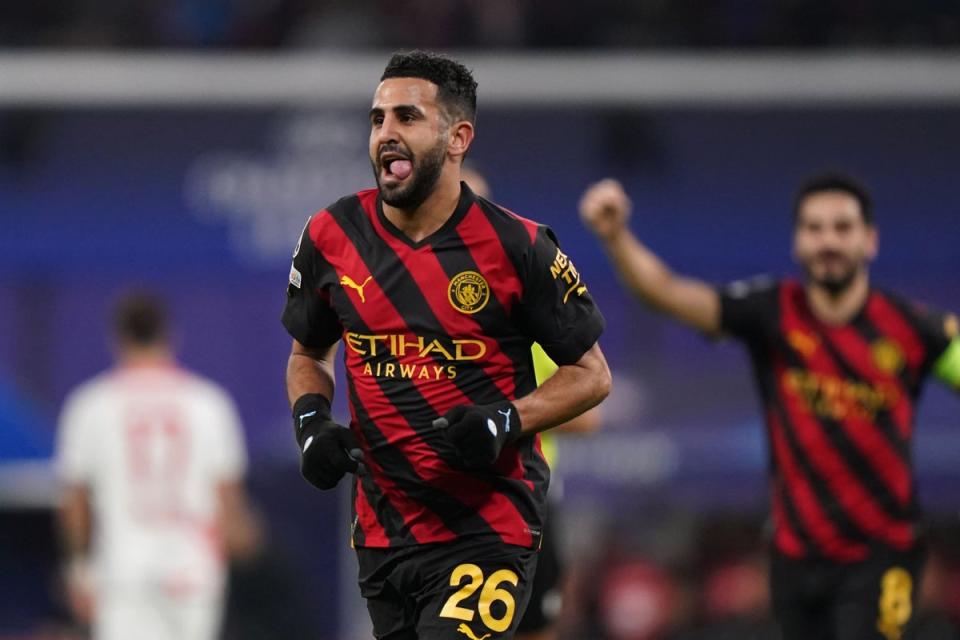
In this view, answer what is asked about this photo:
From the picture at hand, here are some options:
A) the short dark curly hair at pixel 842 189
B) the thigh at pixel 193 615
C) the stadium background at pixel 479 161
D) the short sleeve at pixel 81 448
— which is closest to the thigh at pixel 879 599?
the short dark curly hair at pixel 842 189

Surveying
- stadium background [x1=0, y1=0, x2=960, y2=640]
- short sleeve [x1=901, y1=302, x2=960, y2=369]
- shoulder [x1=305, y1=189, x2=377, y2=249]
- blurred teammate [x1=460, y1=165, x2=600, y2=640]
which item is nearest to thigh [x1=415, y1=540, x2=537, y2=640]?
shoulder [x1=305, y1=189, x2=377, y2=249]

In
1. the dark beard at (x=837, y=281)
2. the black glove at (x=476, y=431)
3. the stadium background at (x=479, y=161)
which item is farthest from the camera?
the stadium background at (x=479, y=161)

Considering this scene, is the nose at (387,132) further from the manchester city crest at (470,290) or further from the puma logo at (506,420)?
the puma logo at (506,420)

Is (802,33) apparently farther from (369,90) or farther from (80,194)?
(80,194)

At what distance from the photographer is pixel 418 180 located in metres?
4.50

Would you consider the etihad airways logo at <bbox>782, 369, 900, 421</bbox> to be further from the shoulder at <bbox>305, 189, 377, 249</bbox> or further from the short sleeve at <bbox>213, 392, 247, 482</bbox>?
the short sleeve at <bbox>213, 392, 247, 482</bbox>

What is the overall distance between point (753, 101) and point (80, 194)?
5.35 meters

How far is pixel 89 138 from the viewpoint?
14172 mm

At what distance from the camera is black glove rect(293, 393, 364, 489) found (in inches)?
172

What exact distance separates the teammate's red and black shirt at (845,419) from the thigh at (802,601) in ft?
0.18

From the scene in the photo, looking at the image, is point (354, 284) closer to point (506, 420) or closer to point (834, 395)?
point (506, 420)

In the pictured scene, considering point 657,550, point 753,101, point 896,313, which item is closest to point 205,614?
point 896,313

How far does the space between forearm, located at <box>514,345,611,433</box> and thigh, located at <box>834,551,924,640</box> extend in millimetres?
1924

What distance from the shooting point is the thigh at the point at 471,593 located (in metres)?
4.48
